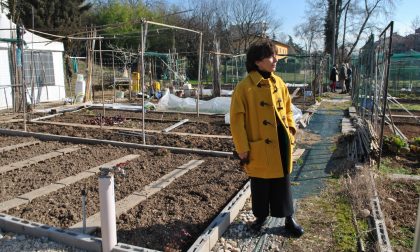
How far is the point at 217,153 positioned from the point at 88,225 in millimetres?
2912

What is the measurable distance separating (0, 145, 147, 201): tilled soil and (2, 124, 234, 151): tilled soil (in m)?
0.74

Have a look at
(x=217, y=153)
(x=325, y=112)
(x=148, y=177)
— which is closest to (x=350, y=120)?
(x=325, y=112)

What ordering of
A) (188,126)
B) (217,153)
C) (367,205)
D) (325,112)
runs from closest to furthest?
(367,205) → (217,153) → (188,126) → (325,112)

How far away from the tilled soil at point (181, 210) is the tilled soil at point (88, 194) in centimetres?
43

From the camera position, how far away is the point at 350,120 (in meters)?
10.6

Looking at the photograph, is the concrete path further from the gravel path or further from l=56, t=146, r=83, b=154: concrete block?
l=56, t=146, r=83, b=154: concrete block

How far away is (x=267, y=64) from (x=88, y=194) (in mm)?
2603

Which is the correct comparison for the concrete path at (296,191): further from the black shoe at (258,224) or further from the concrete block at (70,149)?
the concrete block at (70,149)

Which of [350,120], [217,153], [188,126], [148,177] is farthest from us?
[350,120]

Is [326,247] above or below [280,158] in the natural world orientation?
below

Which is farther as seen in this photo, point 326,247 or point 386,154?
point 386,154

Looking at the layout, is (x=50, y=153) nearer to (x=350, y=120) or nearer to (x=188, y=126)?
(x=188, y=126)

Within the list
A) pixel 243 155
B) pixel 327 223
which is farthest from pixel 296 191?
pixel 243 155

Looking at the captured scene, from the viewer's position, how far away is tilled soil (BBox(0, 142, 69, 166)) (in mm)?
5934
